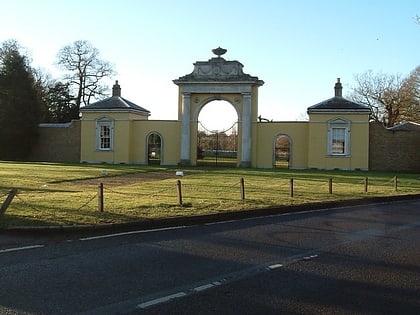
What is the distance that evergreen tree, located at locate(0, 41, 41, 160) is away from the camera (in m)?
45.1

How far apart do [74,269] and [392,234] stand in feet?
21.9

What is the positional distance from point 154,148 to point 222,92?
801 cm

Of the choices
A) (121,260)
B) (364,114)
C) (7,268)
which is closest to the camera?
(7,268)

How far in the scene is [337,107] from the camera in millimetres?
39000

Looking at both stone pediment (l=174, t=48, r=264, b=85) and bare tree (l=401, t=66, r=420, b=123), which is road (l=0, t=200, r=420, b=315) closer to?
stone pediment (l=174, t=48, r=264, b=85)

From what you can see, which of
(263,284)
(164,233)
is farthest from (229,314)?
(164,233)

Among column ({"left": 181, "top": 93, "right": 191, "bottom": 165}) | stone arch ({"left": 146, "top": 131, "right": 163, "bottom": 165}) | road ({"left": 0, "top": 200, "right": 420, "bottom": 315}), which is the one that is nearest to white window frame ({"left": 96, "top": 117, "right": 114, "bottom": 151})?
stone arch ({"left": 146, "top": 131, "right": 163, "bottom": 165})

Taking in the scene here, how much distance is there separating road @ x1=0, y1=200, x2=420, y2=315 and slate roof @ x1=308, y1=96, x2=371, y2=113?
95.1 ft

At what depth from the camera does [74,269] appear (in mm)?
6773

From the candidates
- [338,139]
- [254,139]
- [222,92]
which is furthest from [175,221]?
[338,139]

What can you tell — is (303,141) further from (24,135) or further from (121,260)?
(121,260)

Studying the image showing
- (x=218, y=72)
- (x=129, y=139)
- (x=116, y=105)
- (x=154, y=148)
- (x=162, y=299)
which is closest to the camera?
(x=162, y=299)

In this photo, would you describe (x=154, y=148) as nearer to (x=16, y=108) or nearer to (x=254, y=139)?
(x=254, y=139)

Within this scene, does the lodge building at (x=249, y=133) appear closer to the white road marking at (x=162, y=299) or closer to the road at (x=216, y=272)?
the road at (x=216, y=272)
